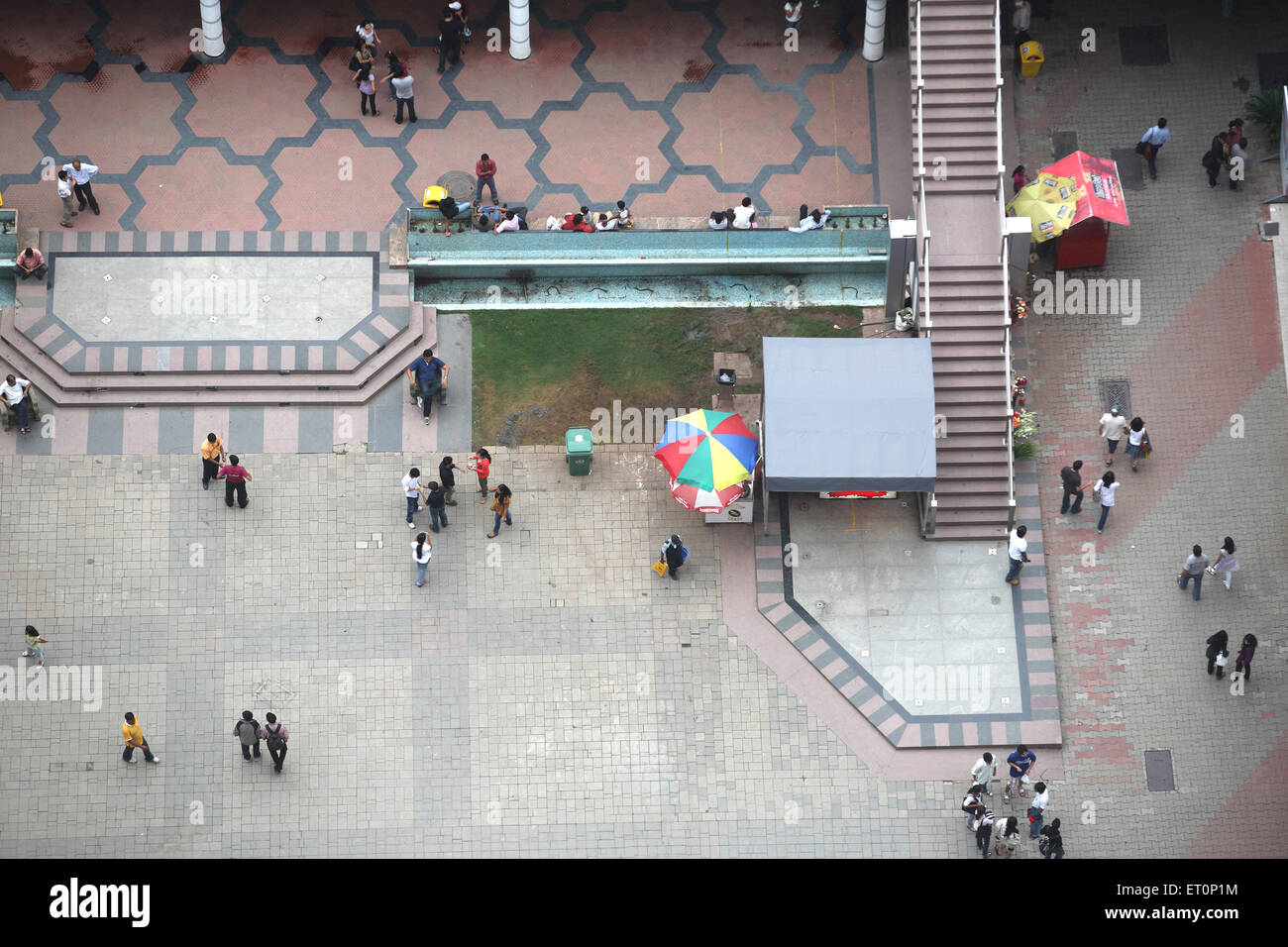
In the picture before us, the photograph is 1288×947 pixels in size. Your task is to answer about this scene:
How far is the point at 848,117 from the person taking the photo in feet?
171

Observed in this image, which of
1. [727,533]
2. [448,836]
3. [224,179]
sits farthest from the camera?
[224,179]

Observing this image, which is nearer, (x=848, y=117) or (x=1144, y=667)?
(x=1144, y=667)

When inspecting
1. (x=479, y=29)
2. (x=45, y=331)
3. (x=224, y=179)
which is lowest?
(x=45, y=331)

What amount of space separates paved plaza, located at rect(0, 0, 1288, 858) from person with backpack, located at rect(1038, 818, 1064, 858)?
3.16 feet

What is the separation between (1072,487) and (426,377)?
13.9 m

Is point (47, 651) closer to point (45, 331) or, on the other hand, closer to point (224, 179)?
point (45, 331)

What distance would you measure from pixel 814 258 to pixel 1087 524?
851 centimetres

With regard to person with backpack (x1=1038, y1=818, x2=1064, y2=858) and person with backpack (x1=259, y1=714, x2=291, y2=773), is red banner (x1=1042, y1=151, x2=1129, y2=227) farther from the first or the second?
person with backpack (x1=259, y1=714, x2=291, y2=773)

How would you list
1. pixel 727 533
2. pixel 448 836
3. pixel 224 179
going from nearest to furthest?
1. pixel 448 836
2. pixel 727 533
3. pixel 224 179

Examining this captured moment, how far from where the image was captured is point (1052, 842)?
43375 mm

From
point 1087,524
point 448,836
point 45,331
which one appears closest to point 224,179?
point 45,331

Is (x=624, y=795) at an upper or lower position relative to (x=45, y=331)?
lower

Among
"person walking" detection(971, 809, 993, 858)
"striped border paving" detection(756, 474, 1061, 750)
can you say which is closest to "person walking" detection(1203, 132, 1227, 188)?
"striped border paving" detection(756, 474, 1061, 750)

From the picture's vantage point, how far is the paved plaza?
44906mm
